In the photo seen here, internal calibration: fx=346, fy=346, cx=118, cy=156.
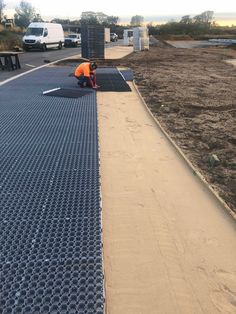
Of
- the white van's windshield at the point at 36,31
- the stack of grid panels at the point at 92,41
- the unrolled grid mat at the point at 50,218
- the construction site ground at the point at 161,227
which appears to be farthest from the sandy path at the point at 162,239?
the white van's windshield at the point at 36,31

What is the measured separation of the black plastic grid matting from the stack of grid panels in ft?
39.2

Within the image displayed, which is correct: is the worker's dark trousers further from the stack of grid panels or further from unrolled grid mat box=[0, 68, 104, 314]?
the stack of grid panels

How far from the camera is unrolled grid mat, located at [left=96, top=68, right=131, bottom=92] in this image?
1119cm

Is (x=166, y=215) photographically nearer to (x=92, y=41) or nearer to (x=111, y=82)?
(x=111, y=82)

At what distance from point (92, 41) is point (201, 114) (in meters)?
14.9

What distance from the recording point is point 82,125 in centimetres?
688

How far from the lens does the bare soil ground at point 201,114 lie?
5.26 metres

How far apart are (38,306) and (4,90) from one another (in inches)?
350

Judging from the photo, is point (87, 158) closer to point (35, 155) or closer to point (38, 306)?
point (35, 155)

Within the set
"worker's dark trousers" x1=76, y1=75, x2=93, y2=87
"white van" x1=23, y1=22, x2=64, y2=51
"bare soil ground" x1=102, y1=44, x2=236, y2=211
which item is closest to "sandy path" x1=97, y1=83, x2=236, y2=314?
"bare soil ground" x1=102, y1=44, x2=236, y2=211

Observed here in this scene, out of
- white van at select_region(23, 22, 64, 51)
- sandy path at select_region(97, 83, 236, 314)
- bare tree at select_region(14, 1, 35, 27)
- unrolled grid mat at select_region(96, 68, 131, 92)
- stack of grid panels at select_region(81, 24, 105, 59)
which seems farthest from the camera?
bare tree at select_region(14, 1, 35, 27)

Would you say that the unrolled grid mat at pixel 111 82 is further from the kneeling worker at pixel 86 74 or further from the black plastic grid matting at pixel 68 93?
the black plastic grid matting at pixel 68 93

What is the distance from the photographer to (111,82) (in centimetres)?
1252

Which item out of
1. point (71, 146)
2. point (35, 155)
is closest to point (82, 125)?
point (71, 146)
